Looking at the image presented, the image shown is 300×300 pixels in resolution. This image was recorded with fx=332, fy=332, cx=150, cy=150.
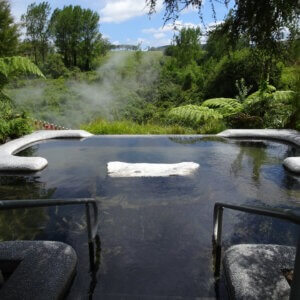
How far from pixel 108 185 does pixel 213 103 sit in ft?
24.8

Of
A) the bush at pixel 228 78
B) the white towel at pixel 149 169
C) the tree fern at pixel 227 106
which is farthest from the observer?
the bush at pixel 228 78

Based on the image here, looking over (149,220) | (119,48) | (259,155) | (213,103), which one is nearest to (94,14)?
(119,48)

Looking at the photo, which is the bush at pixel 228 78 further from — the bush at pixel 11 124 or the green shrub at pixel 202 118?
the bush at pixel 11 124

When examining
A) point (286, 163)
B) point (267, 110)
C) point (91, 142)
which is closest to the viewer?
point (286, 163)

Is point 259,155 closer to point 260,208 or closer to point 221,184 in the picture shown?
point 221,184

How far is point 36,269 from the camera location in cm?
288

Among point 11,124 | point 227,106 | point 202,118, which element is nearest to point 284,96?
point 227,106

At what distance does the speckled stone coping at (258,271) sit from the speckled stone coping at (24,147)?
15.5ft

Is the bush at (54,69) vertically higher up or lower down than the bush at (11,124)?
higher up

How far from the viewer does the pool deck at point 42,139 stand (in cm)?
663

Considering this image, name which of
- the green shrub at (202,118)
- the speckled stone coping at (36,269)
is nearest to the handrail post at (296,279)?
the speckled stone coping at (36,269)

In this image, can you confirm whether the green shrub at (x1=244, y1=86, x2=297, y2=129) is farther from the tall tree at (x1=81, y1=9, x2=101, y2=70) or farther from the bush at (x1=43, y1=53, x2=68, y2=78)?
the tall tree at (x1=81, y1=9, x2=101, y2=70)

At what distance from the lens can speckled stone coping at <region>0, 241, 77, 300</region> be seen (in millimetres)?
2615

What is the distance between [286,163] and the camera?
6.66 meters
